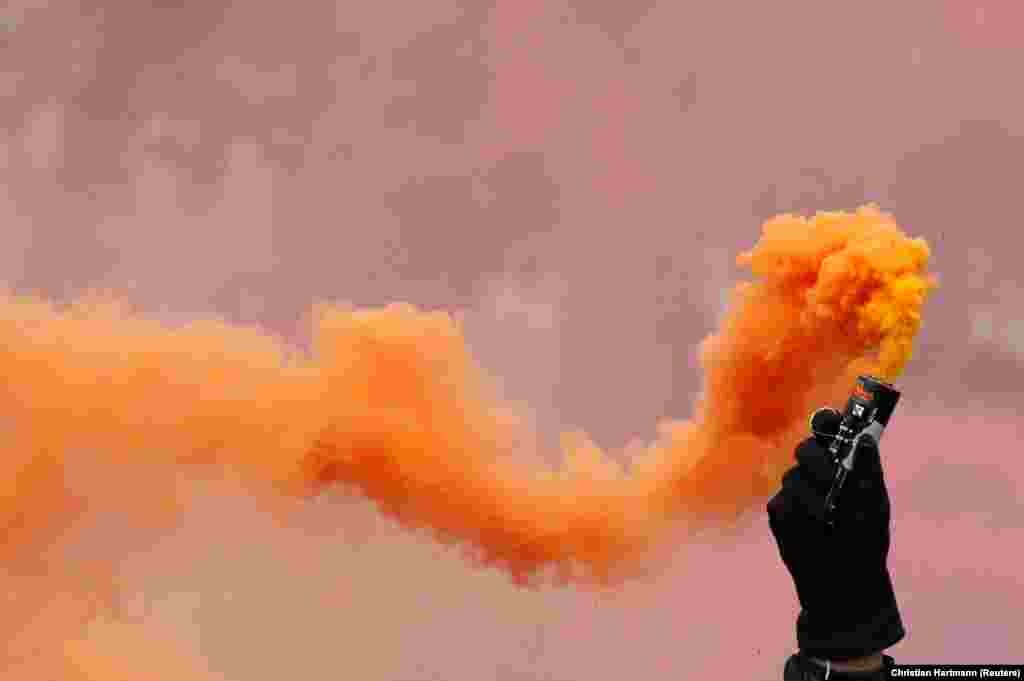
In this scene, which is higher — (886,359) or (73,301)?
(73,301)

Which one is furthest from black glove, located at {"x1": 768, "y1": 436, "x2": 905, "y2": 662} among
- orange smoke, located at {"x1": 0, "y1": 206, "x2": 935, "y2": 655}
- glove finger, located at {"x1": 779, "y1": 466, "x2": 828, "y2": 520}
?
orange smoke, located at {"x1": 0, "y1": 206, "x2": 935, "y2": 655}

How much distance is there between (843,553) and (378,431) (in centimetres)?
514

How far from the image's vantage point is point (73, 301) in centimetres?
1197

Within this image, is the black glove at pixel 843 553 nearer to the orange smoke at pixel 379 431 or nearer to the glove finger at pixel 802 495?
the glove finger at pixel 802 495

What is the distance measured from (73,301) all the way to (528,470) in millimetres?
4213

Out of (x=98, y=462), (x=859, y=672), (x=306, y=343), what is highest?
(x=306, y=343)

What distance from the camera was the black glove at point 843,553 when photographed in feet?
22.0

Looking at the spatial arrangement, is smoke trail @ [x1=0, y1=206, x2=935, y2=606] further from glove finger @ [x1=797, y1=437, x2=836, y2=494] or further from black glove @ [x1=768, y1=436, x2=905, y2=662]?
black glove @ [x1=768, y1=436, x2=905, y2=662]

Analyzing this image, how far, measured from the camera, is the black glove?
22.0 feet

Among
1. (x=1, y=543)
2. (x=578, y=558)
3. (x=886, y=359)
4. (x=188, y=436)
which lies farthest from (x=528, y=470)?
(x=1, y=543)

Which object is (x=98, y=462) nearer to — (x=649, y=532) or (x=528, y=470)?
(x=528, y=470)

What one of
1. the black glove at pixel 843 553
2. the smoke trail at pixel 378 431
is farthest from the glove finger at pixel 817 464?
the smoke trail at pixel 378 431

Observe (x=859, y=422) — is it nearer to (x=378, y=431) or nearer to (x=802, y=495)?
(x=802, y=495)

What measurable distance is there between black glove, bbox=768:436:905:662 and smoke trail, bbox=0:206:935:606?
3.03 meters
